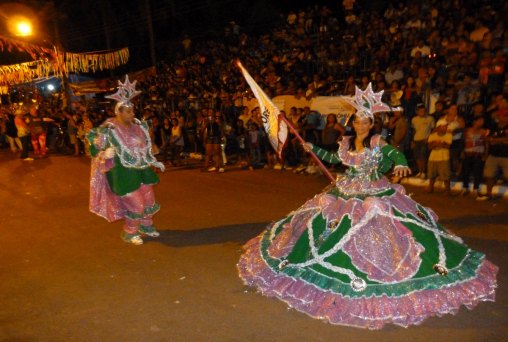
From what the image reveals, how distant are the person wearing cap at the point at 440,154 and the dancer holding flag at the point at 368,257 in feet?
12.7

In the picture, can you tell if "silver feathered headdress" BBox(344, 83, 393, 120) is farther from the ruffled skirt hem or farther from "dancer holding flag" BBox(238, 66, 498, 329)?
the ruffled skirt hem

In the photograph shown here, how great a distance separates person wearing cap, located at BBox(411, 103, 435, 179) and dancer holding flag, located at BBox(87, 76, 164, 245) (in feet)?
17.6

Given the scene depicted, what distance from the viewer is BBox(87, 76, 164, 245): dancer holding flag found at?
5879 mm

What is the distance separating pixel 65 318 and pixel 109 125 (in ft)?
8.83

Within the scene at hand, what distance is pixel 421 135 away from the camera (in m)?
8.88

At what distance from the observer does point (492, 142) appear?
292 inches

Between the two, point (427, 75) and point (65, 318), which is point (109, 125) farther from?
point (427, 75)

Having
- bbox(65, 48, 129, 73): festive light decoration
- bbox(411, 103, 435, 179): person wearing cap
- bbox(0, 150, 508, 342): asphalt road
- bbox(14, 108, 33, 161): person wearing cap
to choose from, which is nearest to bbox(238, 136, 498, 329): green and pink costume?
bbox(0, 150, 508, 342): asphalt road

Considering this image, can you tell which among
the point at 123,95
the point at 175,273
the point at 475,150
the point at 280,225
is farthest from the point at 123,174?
the point at 475,150

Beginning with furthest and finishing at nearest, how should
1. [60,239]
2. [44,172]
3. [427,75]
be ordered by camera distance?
[44,172] → [427,75] → [60,239]

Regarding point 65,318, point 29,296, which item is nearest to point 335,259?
point 65,318

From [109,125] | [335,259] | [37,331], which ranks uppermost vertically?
[109,125]

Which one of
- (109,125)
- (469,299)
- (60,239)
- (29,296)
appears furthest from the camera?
(60,239)

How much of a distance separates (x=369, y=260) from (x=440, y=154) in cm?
481
